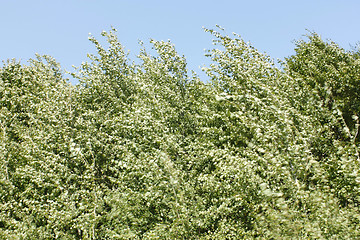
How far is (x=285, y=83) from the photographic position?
11977mm

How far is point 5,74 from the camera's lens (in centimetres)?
2255

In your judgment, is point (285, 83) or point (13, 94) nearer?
point (285, 83)

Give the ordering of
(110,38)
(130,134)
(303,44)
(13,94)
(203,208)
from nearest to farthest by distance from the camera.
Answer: (203,208) < (130,134) < (110,38) < (13,94) < (303,44)

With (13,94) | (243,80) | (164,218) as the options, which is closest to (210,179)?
(164,218)

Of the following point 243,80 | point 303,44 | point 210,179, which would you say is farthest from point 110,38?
point 303,44

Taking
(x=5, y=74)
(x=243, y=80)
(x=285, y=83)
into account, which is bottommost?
(x=285, y=83)

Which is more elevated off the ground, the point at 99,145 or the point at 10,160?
the point at 10,160

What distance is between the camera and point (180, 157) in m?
11.3

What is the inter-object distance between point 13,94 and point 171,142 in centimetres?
1313

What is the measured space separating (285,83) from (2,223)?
1209 cm

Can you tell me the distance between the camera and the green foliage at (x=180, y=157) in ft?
23.7

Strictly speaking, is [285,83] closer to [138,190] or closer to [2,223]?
[138,190]

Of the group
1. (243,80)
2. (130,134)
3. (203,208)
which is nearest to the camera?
(203,208)

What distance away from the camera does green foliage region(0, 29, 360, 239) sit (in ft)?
23.7
